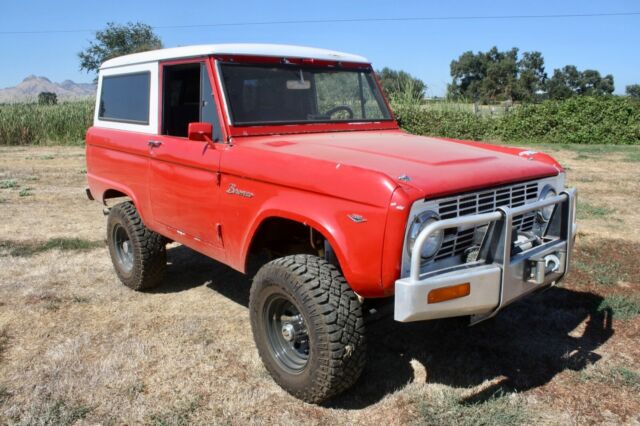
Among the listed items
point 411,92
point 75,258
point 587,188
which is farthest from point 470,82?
point 75,258

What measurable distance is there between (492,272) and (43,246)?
5.09 metres

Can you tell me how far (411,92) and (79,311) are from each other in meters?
15.3

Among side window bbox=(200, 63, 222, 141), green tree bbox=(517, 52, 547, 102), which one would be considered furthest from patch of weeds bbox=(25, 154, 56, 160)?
green tree bbox=(517, 52, 547, 102)

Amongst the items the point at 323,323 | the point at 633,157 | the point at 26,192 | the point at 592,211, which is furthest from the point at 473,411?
the point at 633,157

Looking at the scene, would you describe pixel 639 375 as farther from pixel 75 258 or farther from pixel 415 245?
pixel 75 258

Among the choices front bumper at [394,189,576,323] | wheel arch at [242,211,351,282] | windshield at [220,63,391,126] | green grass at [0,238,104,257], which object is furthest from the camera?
green grass at [0,238,104,257]

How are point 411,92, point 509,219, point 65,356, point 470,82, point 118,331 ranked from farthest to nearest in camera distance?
1. point 470,82
2. point 411,92
3. point 118,331
4. point 65,356
5. point 509,219

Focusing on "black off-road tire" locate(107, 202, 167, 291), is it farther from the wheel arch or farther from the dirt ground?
the wheel arch

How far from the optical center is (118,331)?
4109 mm

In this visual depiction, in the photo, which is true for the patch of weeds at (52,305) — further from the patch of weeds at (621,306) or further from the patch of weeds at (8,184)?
the patch of weeds at (8,184)

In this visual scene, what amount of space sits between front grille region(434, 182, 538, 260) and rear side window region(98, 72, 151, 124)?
8.76 feet

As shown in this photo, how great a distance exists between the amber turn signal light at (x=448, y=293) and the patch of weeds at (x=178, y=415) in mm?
1436

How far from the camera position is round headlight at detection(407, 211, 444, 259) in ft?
8.84

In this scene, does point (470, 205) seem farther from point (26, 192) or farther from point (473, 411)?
point (26, 192)
